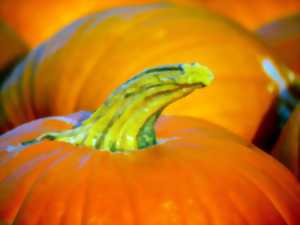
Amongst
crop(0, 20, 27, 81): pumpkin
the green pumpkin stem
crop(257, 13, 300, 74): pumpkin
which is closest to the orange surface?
crop(0, 20, 27, 81): pumpkin

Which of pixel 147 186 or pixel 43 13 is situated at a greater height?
pixel 43 13

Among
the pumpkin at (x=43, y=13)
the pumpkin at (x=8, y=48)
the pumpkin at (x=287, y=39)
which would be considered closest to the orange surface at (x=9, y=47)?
the pumpkin at (x=8, y=48)

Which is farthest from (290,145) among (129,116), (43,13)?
(43,13)

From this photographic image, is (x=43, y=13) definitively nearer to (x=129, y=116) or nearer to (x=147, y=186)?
(x=129, y=116)

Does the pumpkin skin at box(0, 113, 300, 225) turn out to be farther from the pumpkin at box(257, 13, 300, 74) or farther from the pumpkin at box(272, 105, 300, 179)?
the pumpkin at box(257, 13, 300, 74)

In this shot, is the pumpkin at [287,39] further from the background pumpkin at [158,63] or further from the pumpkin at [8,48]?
the pumpkin at [8,48]
